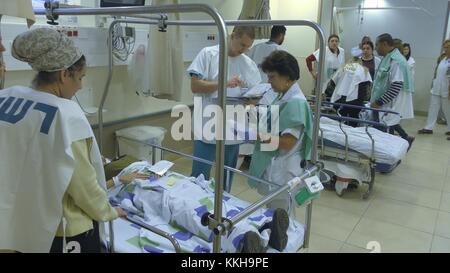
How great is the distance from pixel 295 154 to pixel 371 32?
6.09 metres

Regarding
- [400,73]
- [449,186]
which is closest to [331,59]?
[400,73]

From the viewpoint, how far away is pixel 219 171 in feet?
3.92

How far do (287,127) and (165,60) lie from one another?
5.26ft

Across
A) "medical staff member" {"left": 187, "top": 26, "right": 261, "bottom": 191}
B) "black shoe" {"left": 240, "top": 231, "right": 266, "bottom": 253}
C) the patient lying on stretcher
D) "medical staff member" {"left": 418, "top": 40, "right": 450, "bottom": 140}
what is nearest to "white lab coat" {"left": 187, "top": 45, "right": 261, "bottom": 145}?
"medical staff member" {"left": 187, "top": 26, "right": 261, "bottom": 191}

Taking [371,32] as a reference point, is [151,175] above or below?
below

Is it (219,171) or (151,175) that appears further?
(151,175)

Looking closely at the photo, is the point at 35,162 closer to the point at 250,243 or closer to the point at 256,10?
the point at 250,243

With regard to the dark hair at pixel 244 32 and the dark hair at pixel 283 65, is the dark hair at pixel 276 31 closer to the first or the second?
the dark hair at pixel 244 32

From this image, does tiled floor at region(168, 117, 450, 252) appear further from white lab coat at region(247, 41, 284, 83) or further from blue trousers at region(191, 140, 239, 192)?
white lab coat at region(247, 41, 284, 83)

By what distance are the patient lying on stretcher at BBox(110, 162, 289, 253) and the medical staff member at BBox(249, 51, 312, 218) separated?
25 centimetres

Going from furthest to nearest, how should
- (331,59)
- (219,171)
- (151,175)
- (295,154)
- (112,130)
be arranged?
(331,59), (112,130), (151,175), (295,154), (219,171)

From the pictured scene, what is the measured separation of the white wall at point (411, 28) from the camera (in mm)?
7070

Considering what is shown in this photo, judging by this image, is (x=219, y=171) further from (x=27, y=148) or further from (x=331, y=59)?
(x=331, y=59)

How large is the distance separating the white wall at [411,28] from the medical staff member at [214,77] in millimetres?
5237
